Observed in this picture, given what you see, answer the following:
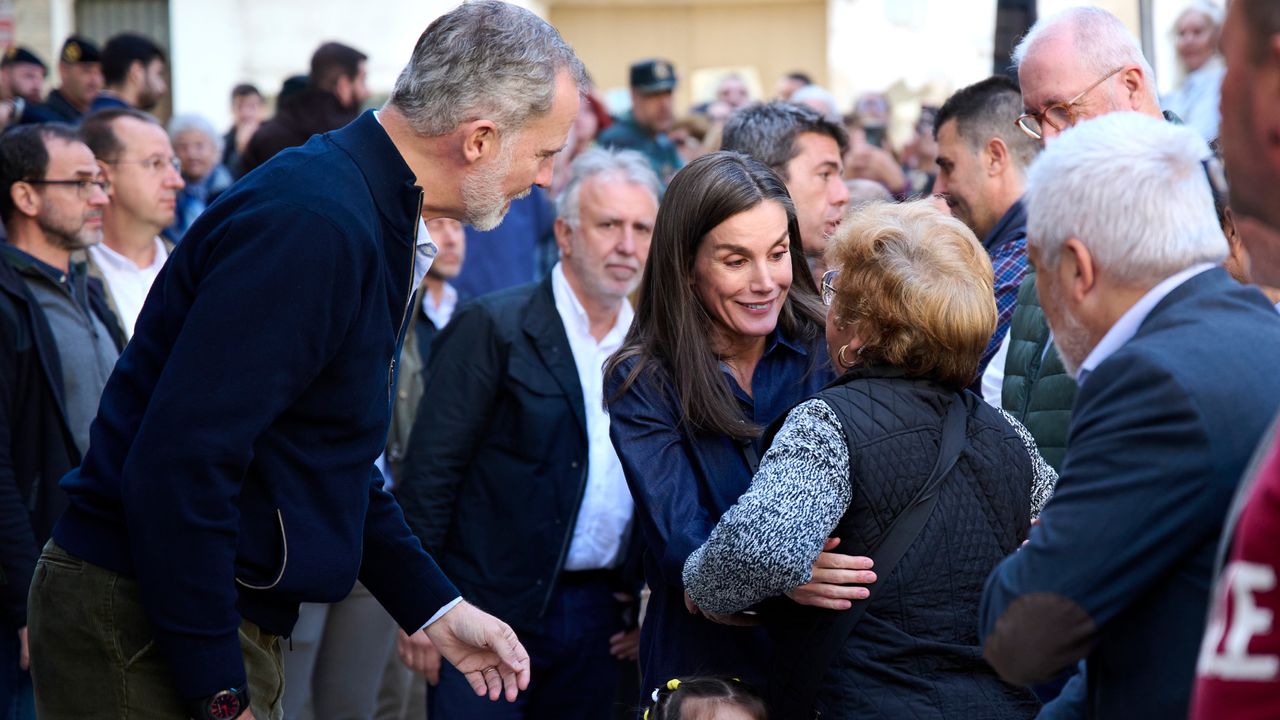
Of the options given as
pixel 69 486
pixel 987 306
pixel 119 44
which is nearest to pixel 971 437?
pixel 987 306

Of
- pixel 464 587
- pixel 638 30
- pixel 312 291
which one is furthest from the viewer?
pixel 638 30

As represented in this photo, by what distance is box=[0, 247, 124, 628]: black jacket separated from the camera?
4.27 meters

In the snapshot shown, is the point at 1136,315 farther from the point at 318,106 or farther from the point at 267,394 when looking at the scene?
the point at 318,106

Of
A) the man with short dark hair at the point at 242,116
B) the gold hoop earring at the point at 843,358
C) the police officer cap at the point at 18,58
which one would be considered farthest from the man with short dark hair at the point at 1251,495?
the man with short dark hair at the point at 242,116

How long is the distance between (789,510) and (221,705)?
1.02 meters

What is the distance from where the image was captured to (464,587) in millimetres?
4426

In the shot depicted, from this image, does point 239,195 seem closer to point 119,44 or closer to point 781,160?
point 781,160

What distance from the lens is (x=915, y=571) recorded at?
8.07 feet

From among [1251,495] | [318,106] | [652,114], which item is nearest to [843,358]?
[1251,495]

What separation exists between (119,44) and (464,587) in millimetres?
5483

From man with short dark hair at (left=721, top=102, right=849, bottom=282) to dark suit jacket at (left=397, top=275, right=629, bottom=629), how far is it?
0.85 m

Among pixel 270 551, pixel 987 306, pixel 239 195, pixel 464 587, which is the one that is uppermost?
pixel 239 195

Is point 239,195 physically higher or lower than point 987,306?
higher

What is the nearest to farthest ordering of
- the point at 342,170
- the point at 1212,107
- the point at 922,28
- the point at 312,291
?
the point at 312,291, the point at 342,170, the point at 1212,107, the point at 922,28
